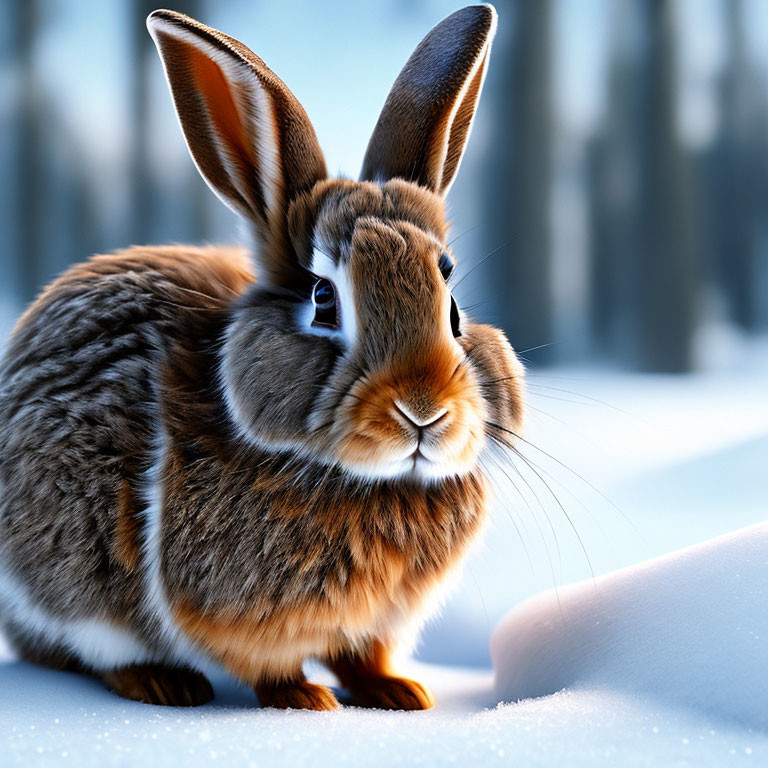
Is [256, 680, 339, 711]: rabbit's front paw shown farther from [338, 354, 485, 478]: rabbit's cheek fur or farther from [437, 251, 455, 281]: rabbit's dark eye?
[437, 251, 455, 281]: rabbit's dark eye

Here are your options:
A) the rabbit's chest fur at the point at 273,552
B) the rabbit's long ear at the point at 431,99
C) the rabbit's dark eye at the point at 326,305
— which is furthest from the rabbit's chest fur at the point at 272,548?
the rabbit's long ear at the point at 431,99

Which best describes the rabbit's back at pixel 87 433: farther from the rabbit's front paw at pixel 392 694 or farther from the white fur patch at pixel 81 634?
the rabbit's front paw at pixel 392 694

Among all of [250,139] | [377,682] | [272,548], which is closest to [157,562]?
[272,548]

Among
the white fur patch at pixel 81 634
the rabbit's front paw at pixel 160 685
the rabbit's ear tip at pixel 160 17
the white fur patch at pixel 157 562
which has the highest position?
the rabbit's ear tip at pixel 160 17

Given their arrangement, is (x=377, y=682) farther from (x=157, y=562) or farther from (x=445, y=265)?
(x=445, y=265)

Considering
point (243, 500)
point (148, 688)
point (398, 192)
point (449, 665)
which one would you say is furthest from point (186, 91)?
point (449, 665)
